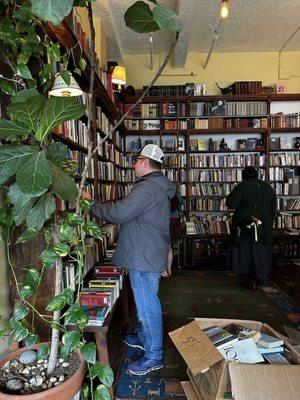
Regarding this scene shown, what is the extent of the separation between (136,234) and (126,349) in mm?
980

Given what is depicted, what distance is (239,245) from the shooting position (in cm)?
354

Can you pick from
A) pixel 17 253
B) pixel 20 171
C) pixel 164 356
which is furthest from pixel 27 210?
pixel 164 356

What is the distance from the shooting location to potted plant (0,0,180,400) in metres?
0.82

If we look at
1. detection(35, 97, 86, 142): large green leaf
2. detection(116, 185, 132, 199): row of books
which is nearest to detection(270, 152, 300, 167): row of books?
detection(116, 185, 132, 199): row of books

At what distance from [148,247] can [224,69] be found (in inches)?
165

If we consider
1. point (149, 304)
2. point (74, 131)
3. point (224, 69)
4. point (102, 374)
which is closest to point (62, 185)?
point (102, 374)

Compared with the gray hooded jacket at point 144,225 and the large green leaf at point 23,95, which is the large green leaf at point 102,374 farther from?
the large green leaf at point 23,95

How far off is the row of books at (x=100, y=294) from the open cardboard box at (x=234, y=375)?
1.50ft

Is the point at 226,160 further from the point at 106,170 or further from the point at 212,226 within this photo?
the point at 106,170

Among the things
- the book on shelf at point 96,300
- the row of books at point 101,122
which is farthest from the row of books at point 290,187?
the book on shelf at point 96,300

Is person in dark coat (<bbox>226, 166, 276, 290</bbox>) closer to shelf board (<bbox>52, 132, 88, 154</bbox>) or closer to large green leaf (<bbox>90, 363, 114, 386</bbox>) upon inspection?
shelf board (<bbox>52, 132, 88, 154</bbox>)

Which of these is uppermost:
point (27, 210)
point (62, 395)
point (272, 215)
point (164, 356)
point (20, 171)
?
point (20, 171)

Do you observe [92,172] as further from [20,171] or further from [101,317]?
[20,171]

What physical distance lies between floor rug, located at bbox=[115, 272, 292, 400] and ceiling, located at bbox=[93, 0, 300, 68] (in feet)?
10.7
